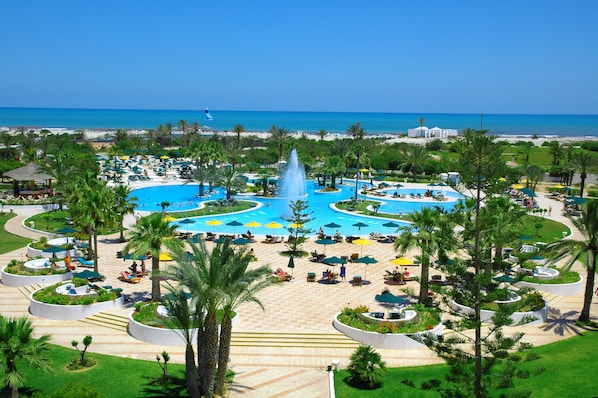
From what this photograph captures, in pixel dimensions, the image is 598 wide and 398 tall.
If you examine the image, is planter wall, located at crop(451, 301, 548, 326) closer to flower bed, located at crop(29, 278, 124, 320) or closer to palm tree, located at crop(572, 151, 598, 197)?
flower bed, located at crop(29, 278, 124, 320)

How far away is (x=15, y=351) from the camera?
15227mm

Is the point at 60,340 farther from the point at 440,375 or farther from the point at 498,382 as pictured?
the point at 498,382

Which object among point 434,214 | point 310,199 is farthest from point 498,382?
point 310,199

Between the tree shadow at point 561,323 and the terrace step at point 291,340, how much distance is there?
29.6ft

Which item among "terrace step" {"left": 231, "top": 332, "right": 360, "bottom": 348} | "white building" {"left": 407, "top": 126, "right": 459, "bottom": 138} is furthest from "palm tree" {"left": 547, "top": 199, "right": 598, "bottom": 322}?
"white building" {"left": 407, "top": 126, "right": 459, "bottom": 138}

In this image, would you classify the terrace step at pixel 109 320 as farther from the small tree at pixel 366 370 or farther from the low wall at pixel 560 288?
the low wall at pixel 560 288

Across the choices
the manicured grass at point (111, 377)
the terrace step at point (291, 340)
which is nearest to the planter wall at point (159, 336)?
the manicured grass at point (111, 377)

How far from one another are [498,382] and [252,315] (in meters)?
11.8

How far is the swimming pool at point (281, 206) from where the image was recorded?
43.1 m

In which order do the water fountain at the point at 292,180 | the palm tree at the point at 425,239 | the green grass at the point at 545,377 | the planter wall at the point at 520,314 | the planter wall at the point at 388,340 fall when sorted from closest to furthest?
the green grass at the point at 545,377 < the planter wall at the point at 388,340 < the planter wall at the point at 520,314 < the palm tree at the point at 425,239 < the water fountain at the point at 292,180

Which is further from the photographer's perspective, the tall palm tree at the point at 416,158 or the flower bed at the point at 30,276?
the tall palm tree at the point at 416,158

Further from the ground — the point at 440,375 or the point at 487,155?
the point at 487,155

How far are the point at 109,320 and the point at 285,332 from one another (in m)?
7.91

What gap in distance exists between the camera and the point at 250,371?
773 inches
